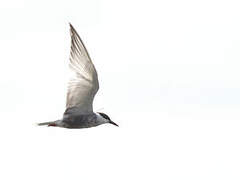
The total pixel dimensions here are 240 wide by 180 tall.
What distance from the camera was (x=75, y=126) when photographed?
15.9 meters

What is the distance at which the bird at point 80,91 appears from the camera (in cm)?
1421

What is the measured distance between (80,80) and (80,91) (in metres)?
0.34

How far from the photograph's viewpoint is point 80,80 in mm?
15125

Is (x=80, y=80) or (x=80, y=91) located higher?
(x=80, y=80)

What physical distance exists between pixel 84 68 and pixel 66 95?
41.7 inches

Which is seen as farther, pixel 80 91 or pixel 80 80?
pixel 80 91

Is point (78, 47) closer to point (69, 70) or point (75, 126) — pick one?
point (69, 70)

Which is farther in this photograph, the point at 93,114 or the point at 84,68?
the point at 93,114

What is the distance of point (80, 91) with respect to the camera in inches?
604

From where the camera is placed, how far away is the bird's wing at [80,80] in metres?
14.1

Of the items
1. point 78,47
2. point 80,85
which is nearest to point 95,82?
point 80,85

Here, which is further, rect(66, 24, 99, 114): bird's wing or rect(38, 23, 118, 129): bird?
rect(38, 23, 118, 129): bird

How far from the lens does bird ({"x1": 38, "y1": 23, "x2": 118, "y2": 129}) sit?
46.6ft

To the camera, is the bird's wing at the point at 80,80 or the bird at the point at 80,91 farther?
the bird at the point at 80,91
